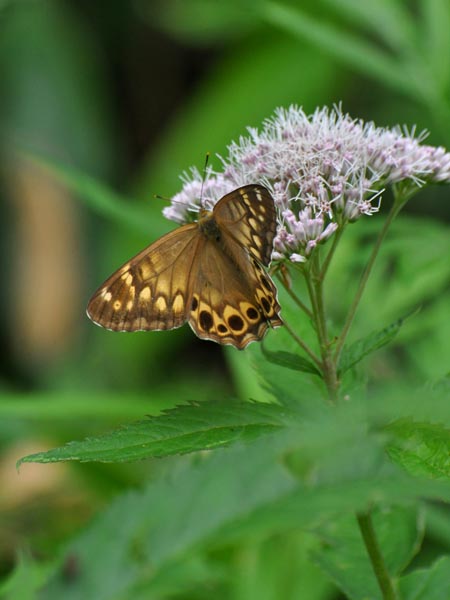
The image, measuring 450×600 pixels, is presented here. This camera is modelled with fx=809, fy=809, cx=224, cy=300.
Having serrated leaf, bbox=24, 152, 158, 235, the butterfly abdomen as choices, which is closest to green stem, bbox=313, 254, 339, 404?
the butterfly abdomen

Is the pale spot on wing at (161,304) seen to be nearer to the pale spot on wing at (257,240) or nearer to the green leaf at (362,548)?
the pale spot on wing at (257,240)

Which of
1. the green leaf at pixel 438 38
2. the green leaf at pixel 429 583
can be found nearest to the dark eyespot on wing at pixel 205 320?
the green leaf at pixel 429 583

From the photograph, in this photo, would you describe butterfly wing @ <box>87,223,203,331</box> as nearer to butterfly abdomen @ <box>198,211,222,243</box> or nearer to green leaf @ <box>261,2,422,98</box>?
butterfly abdomen @ <box>198,211,222,243</box>

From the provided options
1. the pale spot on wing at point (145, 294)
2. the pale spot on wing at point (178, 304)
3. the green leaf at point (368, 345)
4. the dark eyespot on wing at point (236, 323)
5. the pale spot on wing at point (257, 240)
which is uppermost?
the pale spot on wing at point (257, 240)

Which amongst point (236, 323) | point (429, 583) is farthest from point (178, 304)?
point (429, 583)

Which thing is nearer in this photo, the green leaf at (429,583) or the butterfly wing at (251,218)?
the green leaf at (429,583)

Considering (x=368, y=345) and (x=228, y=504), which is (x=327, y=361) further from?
(x=228, y=504)
